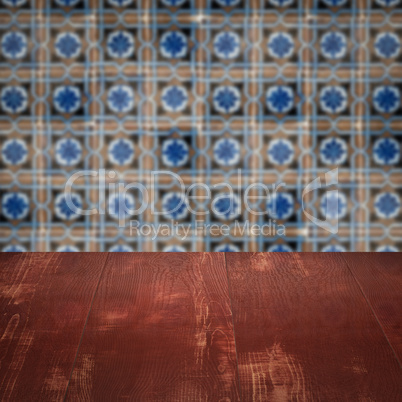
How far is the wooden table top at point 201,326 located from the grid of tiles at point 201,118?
17 cm

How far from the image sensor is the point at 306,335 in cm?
128

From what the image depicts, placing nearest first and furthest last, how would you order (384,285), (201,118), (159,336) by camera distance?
(159,336) → (384,285) → (201,118)

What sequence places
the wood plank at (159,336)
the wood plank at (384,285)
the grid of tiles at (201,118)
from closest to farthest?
1. the wood plank at (159,336)
2. the wood plank at (384,285)
3. the grid of tiles at (201,118)

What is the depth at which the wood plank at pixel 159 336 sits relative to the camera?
1.07 meters

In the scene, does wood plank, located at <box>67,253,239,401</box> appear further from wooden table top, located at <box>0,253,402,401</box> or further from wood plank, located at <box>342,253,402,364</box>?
wood plank, located at <box>342,253,402,364</box>

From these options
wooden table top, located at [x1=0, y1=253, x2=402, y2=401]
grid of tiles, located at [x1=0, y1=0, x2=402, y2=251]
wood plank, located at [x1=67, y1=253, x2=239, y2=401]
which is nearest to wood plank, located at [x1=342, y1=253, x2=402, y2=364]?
wooden table top, located at [x1=0, y1=253, x2=402, y2=401]

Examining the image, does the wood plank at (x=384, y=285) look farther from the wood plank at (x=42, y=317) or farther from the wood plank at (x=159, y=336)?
the wood plank at (x=42, y=317)

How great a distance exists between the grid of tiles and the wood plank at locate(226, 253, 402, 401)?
28cm

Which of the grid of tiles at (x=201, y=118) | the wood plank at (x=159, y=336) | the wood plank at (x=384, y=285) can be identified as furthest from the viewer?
the grid of tiles at (x=201, y=118)

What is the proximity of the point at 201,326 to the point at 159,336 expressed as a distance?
0.32ft

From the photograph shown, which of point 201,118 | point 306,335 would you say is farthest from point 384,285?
point 201,118

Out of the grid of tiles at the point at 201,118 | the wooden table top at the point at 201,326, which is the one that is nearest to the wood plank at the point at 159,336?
the wooden table top at the point at 201,326

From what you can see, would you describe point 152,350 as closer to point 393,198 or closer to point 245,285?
point 245,285

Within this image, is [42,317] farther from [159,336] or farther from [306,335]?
[306,335]
